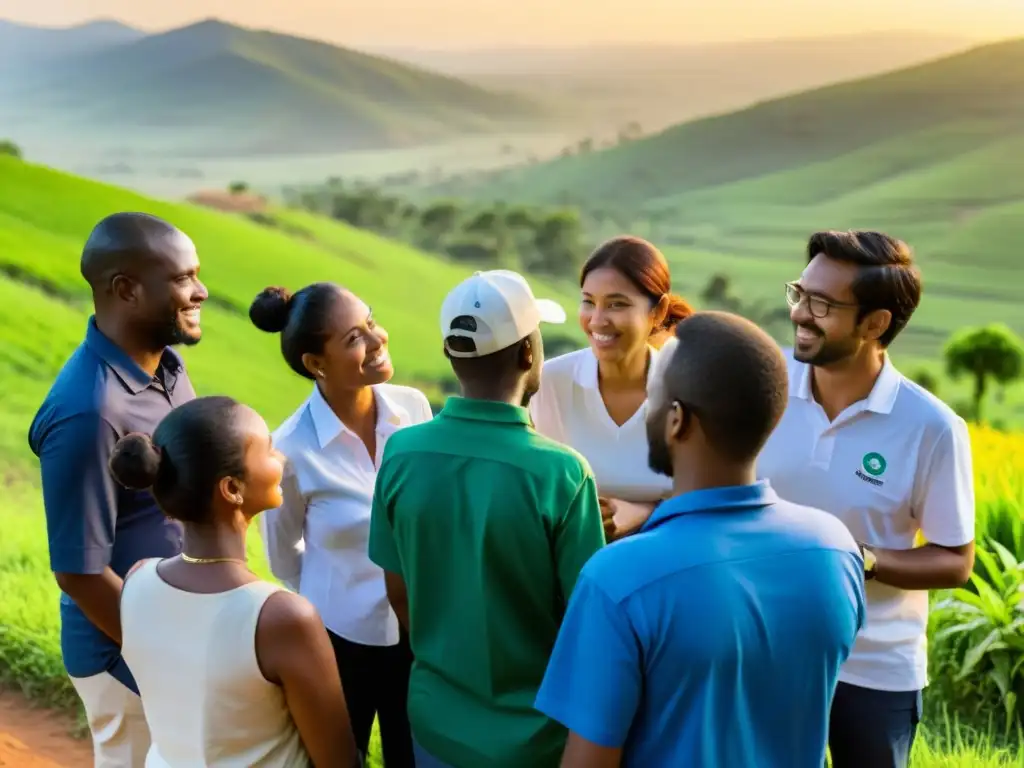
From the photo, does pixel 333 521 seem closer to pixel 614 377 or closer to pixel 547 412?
pixel 547 412

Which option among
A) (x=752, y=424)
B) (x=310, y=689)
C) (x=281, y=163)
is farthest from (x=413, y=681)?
(x=281, y=163)

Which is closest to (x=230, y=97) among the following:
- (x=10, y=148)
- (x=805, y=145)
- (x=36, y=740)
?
(x=10, y=148)

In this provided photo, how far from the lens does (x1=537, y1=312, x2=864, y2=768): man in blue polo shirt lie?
4.78ft

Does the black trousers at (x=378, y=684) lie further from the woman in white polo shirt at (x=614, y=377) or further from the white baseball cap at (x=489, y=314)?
the white baseball cap at (x=489, y=314)

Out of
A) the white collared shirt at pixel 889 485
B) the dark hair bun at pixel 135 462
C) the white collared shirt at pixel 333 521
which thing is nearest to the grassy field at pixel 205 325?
the white collared shirt at pixel 889 485

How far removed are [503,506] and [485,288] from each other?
0.47m

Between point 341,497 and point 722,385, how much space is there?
1.42 metres

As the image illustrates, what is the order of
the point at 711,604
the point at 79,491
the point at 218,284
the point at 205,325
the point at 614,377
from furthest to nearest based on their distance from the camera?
the point at 218,284
the point at 205,325
the point at 614,377
the point at 79,491
the point at 711,604

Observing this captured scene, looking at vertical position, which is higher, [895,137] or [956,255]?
[895,137]

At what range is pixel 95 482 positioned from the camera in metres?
2.34

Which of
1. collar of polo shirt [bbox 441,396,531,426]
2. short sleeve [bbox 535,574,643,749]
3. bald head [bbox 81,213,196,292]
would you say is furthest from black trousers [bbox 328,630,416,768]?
short sleeve [bbox 535,574,643,749]

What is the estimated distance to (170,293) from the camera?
258 cm

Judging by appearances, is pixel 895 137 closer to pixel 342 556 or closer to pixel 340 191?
pixel 340 191

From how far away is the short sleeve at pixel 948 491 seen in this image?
7.65 feet
